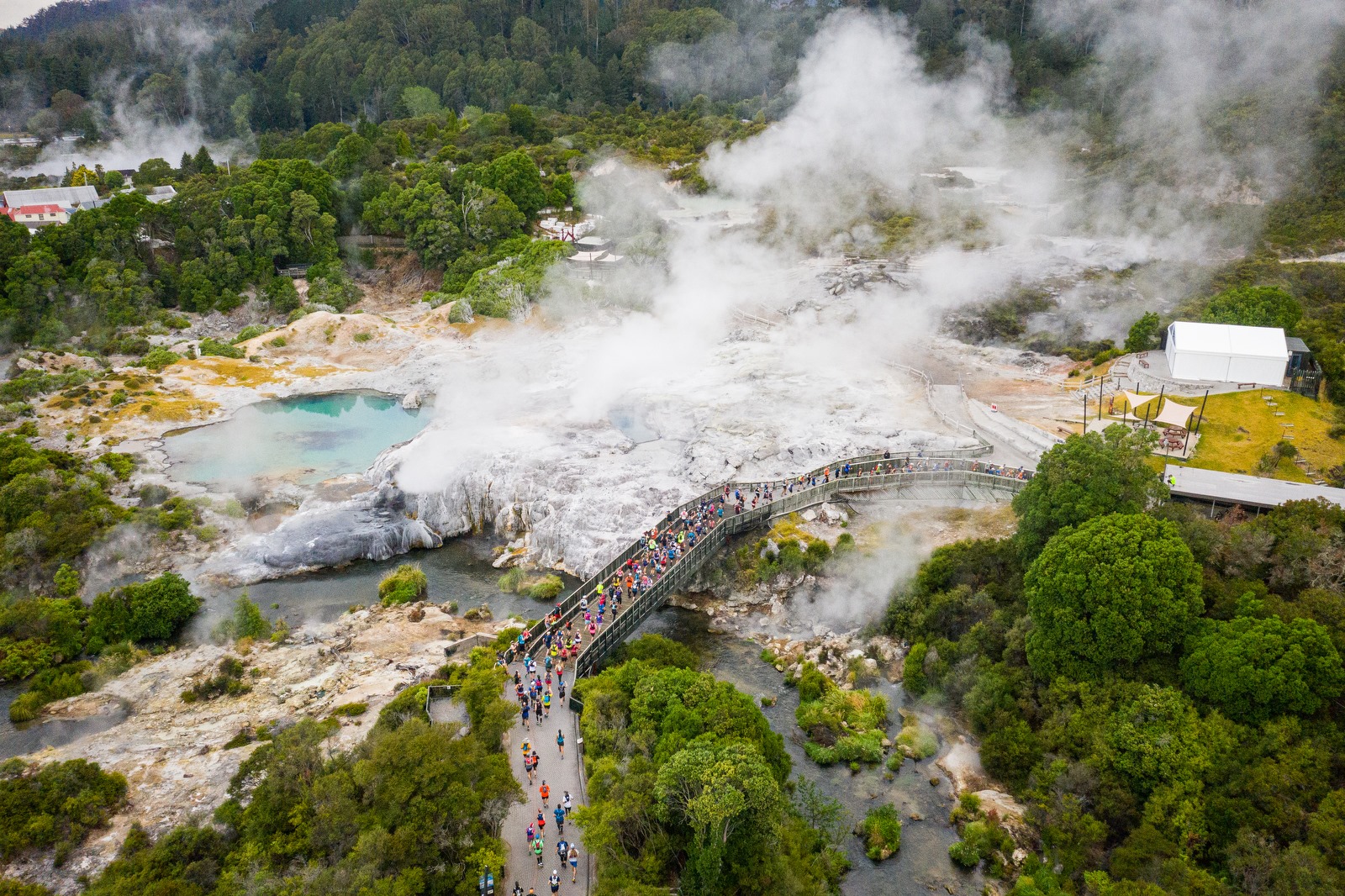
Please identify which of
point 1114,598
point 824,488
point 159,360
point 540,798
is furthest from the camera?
point 159,360

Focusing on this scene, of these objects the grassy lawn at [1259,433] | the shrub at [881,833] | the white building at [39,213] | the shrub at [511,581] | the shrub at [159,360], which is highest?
the white building at [39,213]

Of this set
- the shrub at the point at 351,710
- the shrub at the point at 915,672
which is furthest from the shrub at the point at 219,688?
the shrub at the point at 915,672

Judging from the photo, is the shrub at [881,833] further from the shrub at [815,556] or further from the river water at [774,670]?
the shrub at [815,556]

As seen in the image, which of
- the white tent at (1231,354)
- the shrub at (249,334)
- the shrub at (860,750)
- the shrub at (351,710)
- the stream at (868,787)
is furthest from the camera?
the shrub at (249,334)

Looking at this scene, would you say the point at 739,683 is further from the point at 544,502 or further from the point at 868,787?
the point at 544,502

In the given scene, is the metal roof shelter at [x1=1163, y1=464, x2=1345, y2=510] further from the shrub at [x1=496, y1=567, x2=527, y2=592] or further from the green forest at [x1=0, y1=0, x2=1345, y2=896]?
the shrub at [x1=496, y1=567, x2=527, y2=592]

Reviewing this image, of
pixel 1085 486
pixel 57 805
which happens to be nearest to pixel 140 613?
pixel 57 805

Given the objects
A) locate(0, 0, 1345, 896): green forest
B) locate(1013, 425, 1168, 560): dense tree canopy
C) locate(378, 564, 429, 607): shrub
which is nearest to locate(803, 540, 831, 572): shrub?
locate(0, 0, 1345, 896): green forest
